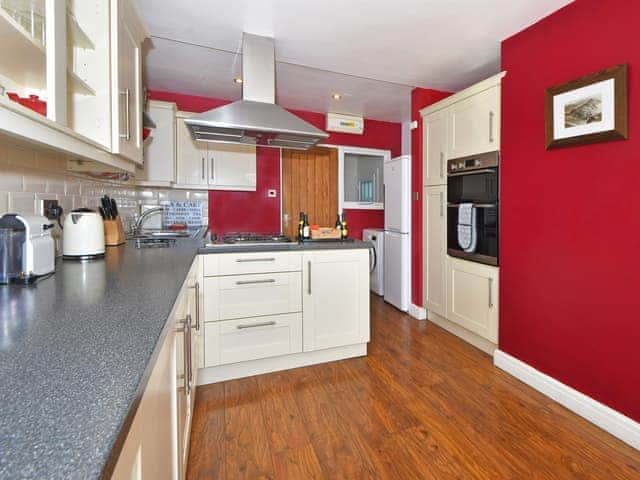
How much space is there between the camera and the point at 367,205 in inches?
179

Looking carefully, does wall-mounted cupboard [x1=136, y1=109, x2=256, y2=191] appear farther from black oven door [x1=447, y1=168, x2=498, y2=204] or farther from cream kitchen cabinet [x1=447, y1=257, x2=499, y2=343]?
cream kitchen cabinet [x1=447, y1=257, x2=499, y2=343]

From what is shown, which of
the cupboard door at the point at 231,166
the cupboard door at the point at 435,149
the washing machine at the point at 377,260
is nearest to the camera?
the cupboard door at the point at 435,149

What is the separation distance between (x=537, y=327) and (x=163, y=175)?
3220 millimetres

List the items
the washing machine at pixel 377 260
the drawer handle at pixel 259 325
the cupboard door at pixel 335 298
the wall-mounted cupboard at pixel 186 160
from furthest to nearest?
1. the washing machine at pixel 377 260
2. the wall-mounted cupboard at pixel 186 160
3. the cupboard door at pixel 335 298
4. the drawer handle at pixel 259 325

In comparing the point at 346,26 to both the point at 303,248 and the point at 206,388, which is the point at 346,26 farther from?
the point at 206,388

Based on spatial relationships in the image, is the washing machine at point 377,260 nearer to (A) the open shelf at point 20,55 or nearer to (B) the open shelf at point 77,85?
(B) the open shelf at point 77,85

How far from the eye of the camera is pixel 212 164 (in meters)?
3.30

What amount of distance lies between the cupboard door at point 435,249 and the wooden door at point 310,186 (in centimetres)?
147

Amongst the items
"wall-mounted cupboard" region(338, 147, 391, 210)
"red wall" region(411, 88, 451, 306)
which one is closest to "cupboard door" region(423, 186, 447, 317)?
"red wall" region(411, 88, 451, 306)

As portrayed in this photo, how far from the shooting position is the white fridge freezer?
335cm

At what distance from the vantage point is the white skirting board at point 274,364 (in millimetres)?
2053

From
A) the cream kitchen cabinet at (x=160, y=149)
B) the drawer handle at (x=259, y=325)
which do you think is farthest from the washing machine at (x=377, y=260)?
the cream kitchen cabinet at (x=160, y=149)

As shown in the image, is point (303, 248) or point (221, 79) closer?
point (303, 248)

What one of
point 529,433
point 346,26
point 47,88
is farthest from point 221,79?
point 529,433
